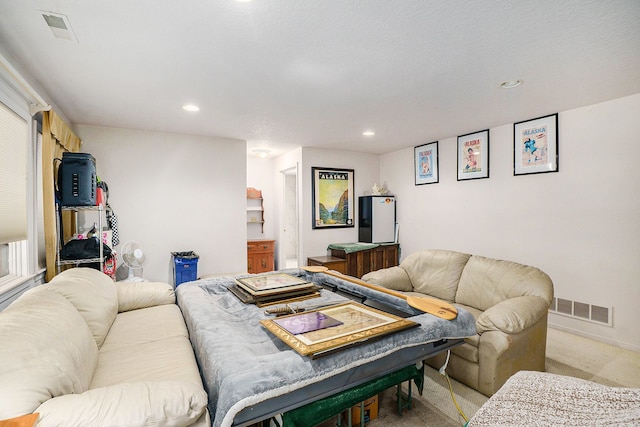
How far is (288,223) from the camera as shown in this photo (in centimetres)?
707

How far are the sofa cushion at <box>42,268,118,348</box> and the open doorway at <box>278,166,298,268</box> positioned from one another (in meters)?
4.05

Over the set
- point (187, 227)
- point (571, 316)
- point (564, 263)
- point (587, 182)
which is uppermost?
point (587, 182)

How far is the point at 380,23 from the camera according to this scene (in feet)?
5.88

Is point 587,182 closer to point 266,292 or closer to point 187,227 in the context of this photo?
point 266,292

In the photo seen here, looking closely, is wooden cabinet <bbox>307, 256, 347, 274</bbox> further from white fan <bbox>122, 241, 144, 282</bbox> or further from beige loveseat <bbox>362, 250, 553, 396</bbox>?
white fan <bbox>122, 241, 144, 282</bbox>

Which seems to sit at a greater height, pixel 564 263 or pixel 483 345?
pixel 564 263

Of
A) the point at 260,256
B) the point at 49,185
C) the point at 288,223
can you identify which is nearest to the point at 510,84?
the point at 49,185

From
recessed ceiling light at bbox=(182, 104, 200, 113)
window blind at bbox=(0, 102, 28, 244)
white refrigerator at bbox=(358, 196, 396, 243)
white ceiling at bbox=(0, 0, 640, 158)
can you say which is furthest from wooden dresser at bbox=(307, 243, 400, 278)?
window blind at bbox=(0, 102, 28, 244)

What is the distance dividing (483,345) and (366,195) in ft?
12.7

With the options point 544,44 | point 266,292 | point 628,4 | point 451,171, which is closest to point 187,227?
point 266,292

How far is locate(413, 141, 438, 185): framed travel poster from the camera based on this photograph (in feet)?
16.2

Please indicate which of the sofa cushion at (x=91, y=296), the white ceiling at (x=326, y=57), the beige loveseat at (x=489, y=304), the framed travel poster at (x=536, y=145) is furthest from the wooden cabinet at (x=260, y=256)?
the framed travel poster at (x=536, y=145)

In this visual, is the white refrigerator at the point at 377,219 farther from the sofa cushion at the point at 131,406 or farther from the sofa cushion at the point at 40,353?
the sofa cushion at the point at 131,406

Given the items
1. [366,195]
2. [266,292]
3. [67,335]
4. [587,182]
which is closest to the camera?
[67,335]
